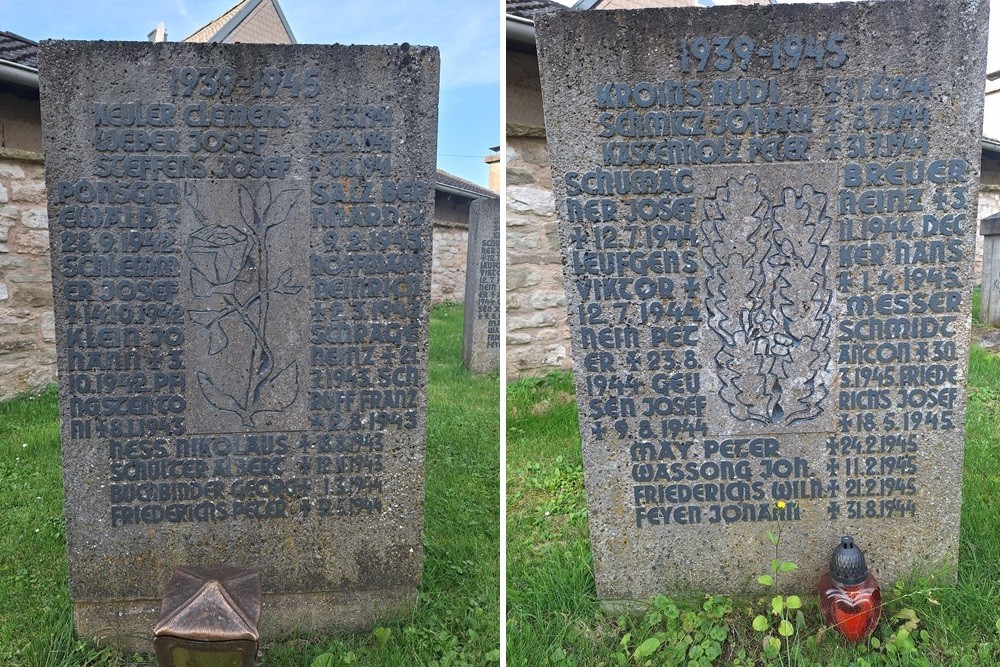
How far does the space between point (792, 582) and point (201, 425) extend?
2410 millimetres

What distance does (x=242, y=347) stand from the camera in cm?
262

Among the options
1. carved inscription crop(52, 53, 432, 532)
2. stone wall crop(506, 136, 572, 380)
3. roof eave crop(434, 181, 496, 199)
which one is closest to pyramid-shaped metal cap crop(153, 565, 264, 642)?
carved inscription crop(52, 53, 432, 532)

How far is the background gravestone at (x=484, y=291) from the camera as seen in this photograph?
7.48 metres

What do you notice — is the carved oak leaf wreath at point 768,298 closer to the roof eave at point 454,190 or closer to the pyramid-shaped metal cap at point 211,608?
the pyramid-shaped metal cap at point 211,608

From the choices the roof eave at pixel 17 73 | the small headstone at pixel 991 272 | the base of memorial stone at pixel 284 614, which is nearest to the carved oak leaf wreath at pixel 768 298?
the base of memorial stone at pixel 284 614

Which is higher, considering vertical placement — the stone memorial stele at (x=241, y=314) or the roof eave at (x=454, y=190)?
the roof eave at (x=454, y=190)

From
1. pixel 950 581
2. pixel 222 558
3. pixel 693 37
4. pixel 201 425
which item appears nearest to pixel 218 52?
pixel 201 425

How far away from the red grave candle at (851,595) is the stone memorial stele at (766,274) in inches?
7.3

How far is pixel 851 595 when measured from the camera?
8.36ft

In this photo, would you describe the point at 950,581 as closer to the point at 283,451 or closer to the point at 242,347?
the point at 283,451

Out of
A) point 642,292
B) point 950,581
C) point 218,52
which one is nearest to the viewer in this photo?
point 218,52

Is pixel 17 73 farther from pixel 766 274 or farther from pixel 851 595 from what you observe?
pixel 851 595

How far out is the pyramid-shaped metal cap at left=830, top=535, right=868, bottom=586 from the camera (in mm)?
2566

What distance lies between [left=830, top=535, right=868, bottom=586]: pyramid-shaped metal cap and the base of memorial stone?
165cm
